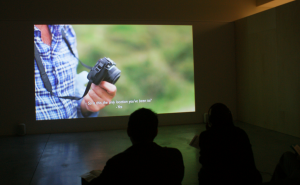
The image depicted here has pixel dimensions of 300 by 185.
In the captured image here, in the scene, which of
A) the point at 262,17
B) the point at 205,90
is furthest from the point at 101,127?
the point at 262,17

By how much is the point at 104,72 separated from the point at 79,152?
255cm

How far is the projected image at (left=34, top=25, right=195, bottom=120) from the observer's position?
6500 mm

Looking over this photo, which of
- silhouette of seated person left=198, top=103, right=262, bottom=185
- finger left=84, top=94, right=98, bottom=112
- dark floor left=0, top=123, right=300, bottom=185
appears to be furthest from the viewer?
finger left=84, top=94, right=98, bottom=112

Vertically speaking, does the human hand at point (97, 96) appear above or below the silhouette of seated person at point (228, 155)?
above

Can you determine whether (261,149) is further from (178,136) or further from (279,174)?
(279,174)

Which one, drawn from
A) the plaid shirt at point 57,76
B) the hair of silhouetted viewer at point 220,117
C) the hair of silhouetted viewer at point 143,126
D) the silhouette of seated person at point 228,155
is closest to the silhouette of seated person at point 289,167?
the silhouette of seated person at point 228,155

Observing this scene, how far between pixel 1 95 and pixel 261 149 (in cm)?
567

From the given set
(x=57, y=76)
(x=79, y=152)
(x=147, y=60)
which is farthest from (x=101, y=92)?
(x=79, y=152)

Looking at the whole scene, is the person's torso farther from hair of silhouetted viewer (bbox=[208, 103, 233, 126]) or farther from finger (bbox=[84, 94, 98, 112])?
hair of silhouetted viewer (bbox=[208, 103, 233, 126])

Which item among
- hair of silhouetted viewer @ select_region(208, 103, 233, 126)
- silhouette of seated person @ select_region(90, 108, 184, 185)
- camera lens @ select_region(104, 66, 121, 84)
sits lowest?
silhouette of seated person @ select_region(90, 108, 184, 185)

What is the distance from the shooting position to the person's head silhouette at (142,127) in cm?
157

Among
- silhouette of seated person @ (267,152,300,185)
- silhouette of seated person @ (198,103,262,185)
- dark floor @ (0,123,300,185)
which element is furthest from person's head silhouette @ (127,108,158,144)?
dark floor @ (0,123,300,185)

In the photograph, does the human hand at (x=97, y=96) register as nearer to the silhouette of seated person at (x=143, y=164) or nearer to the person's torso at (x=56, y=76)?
the person's torso at (x=56, y=76)

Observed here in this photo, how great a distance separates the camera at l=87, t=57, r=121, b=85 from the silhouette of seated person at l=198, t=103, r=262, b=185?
4940 millimetres
